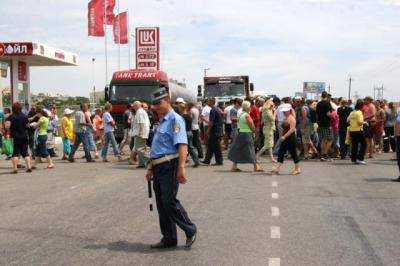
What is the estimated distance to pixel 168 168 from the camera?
6.66 m

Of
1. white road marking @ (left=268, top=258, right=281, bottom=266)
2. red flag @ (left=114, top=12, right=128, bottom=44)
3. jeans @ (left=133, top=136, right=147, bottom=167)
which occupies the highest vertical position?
red flag @ (left=114, top=12, right=128, bottom=44)

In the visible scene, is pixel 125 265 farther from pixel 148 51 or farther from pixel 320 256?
pixel 148 51

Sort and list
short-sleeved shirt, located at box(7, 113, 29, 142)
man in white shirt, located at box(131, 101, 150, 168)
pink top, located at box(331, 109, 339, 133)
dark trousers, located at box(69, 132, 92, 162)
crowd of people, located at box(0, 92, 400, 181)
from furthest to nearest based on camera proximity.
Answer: pink top, located at box(331, 109, 339, 133), dark trousers, located at box(69, 132, 92, 162), man in white shirt, located at box(131, 101, 150, 168), short-sleeved shirt, located at box(7, 113, 29, 142), crowd of people, located at box(0, 92, 400, 181)

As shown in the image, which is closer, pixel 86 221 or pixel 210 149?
pixel 86 221

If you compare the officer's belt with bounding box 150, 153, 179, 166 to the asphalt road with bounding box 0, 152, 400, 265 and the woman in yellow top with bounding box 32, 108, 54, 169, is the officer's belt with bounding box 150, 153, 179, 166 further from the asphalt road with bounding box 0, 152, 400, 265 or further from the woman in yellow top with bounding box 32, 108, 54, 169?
the woman in yellow top with bounding box 32, 108, 54, 169

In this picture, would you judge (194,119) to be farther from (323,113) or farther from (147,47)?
(147,47)

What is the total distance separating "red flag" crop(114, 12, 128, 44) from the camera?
121ft

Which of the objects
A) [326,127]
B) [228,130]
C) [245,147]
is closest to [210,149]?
[245,147]

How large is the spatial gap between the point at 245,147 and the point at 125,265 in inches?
329

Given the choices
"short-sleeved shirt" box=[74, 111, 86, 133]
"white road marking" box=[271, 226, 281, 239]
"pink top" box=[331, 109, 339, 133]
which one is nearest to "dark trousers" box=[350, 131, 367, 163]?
"pink top" box=[331, 109, 339, 133]

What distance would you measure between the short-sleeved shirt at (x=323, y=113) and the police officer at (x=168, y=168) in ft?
36.3

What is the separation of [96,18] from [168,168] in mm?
29205

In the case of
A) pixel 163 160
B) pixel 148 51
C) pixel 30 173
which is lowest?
pixel 30 173

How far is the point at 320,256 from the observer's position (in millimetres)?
6379
